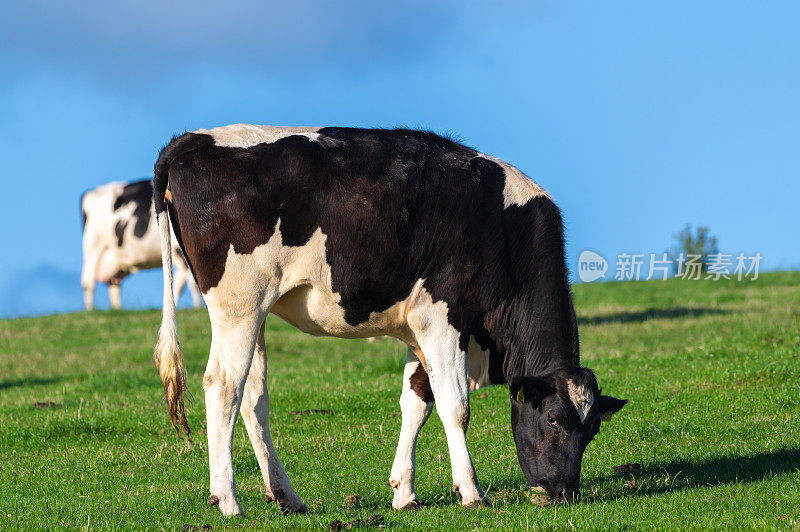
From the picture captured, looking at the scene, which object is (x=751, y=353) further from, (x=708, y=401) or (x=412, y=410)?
(x=412, y=410)

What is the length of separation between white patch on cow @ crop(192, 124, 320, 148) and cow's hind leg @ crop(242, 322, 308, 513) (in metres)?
1.75

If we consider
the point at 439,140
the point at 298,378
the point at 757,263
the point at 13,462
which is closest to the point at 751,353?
the point at 298,378

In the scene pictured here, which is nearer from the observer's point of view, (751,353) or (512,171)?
(512,171)

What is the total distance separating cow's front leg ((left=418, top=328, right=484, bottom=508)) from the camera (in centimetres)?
845

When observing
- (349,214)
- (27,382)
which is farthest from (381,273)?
(27,382)

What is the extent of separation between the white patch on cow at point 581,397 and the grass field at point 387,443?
0.83m

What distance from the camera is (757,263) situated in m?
31.0

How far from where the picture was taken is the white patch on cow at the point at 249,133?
28.0ft

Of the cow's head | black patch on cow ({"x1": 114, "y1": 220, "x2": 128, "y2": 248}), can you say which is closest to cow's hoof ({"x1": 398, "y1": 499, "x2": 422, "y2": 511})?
the cow's head

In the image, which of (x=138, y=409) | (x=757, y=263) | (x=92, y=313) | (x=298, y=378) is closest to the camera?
(x=138, y=409)

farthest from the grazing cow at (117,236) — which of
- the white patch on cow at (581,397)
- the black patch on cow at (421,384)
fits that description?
the white patch on cow at (581,397)

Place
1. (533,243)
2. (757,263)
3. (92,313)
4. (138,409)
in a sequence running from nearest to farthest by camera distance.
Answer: (533,243) → (138,409) → (92,313) → (757,263)

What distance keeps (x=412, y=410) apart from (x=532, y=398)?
125cm

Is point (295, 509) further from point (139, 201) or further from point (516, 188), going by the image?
point (139, 201)
